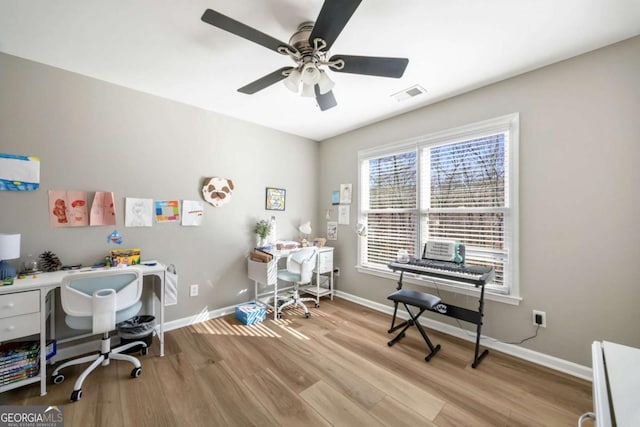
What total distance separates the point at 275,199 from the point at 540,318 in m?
3.15

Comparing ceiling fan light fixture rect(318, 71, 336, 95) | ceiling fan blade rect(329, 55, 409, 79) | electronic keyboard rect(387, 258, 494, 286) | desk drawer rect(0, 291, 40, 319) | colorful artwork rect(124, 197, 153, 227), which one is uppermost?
ceiling fan blade rect(329, 55, 409, 79)

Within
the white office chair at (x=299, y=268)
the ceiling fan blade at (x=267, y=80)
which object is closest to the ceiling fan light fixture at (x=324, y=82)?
the ceiling fan blade at (x=267, y=80)

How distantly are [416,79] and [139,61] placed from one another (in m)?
2.42

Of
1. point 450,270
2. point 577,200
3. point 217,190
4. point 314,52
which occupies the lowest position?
point 450,270

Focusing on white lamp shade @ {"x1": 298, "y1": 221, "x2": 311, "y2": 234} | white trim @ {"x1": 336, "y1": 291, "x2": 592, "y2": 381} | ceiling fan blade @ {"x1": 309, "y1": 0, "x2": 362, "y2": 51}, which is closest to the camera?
ceiling fan blade @ {"x1": 309, "y1": 0, "x2": 362, "y2": 51}

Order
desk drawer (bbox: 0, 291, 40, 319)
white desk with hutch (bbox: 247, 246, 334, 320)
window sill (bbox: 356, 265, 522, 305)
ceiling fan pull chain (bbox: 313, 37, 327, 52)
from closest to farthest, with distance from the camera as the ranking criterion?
ceiling fan pull chain (bbox: 313, 37, 327, 52), desk drawer (bbox: 0, 291, 40, 319), window sill (bbox: 356, 265, 522, 305), white desk with hutch (bbox: 247, 246, 334, 320)

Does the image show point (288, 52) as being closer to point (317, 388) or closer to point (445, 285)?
point (317, 388)

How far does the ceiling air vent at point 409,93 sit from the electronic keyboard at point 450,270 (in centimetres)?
174

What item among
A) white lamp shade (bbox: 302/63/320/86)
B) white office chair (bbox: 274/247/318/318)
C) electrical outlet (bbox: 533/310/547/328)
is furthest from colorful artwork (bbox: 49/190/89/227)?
electrical outlet (bbox: 533/310/547/328)

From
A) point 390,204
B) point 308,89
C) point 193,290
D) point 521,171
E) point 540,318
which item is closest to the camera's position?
point 308,89

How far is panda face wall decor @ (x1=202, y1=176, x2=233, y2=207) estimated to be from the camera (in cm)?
299

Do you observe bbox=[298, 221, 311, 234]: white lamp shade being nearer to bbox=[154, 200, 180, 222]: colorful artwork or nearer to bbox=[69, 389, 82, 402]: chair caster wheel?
bbox=[154, 200, 180, 222]: colorful artwork

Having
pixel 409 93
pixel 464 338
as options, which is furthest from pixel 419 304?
pixel 409 93

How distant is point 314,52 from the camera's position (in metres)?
1.64
